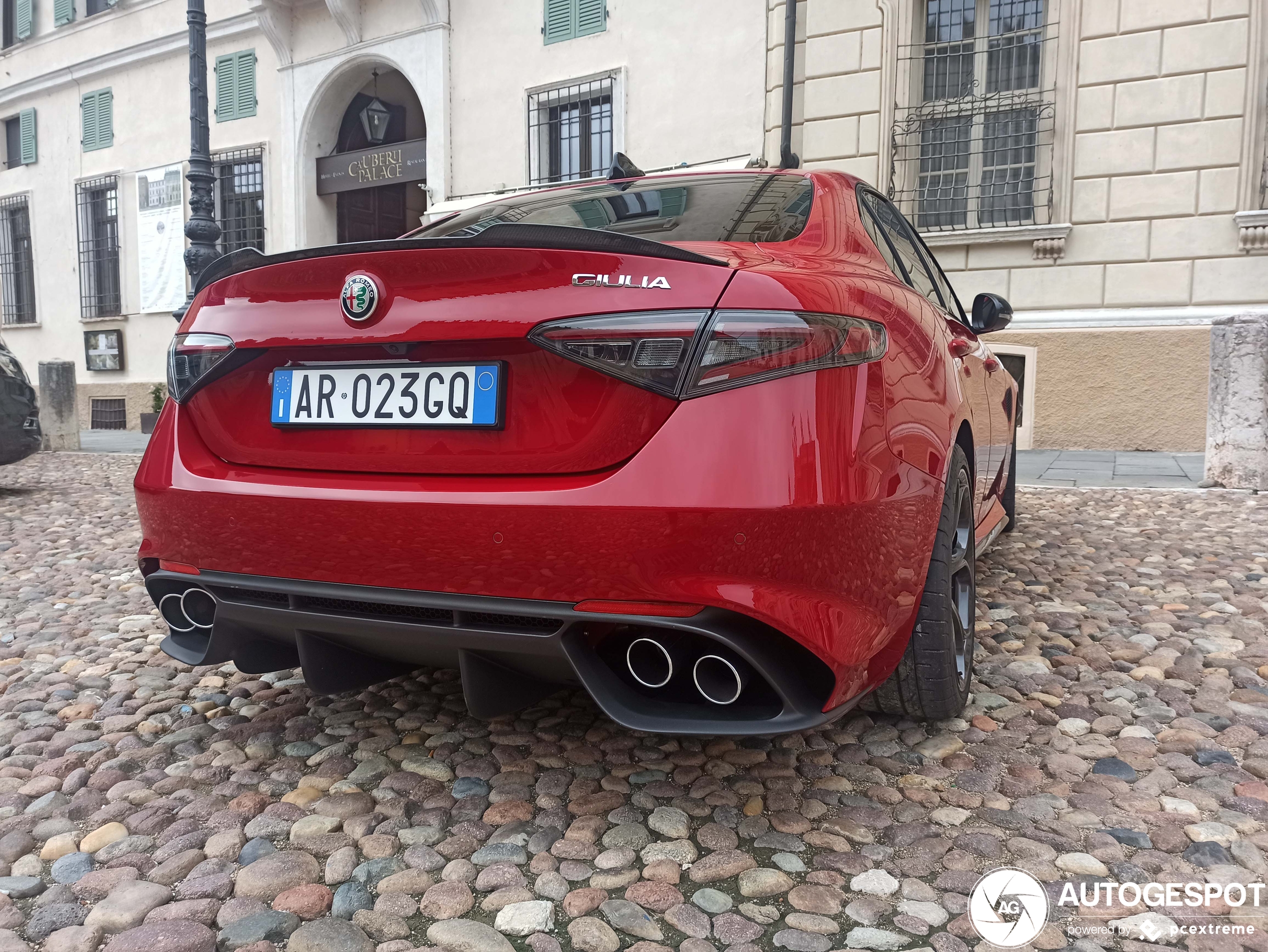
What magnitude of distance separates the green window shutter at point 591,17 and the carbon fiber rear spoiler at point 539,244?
1138 cm

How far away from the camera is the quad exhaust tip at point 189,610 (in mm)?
2021

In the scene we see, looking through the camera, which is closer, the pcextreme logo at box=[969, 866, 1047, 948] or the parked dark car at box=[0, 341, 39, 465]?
the pcextreme logo at box=[969, 866, 1047, 948]

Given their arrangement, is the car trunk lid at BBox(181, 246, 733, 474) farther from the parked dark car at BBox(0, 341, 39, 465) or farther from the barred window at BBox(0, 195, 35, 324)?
the barred window at BBox(0, 195, 35, 324)

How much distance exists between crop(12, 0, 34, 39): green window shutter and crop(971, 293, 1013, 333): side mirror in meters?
21.2

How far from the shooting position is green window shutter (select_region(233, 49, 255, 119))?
15711mm

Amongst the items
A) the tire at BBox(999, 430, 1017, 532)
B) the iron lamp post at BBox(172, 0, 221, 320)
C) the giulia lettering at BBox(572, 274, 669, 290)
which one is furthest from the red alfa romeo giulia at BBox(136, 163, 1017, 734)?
the iron lamp post at BBox(172, 0, 221, 320)

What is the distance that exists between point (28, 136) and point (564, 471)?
21684 mm

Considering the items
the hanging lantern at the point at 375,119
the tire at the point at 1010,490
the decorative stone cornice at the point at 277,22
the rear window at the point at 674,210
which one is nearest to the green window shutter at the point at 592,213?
the rear window at the point at 674,210

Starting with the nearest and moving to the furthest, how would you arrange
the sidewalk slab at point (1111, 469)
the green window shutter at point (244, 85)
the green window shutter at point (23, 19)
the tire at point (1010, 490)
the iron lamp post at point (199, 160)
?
1. the tire at point (1010, 490)
2. the sidewalk slab at point (1111, 469)
3. the iron lamp post at point (199, 160)
4. the green window shutter at point (244, 85)
5. the green window shutter at point (23, 19)

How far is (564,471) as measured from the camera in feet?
5.34

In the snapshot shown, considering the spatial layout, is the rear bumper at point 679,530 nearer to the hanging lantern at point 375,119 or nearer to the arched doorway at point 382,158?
the arched doorway at point 382,158

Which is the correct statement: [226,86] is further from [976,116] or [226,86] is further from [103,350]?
[976,116]

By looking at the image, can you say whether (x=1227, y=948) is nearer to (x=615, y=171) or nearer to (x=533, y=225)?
(x=533, y=225)

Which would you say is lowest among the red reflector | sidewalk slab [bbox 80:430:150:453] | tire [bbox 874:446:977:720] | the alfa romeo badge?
sidewalk slab [bbox 80:430:150:453]
